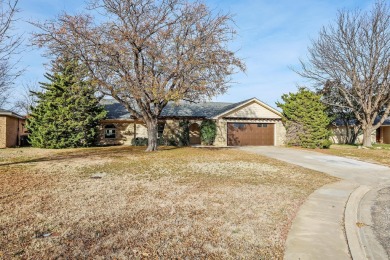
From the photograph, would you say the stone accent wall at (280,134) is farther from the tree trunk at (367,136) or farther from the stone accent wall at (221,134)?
the tree trunk at (367,136)

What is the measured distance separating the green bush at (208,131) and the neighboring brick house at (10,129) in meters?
18.0

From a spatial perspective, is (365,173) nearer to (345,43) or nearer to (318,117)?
(318,117)

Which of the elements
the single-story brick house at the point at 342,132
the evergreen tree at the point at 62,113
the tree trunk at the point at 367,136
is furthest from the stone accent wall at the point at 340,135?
the evergreen tree at the point at 62,113

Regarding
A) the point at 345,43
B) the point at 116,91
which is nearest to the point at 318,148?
the point at 345,43

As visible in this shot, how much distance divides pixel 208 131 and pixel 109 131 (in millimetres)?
10452

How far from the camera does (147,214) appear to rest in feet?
18.3

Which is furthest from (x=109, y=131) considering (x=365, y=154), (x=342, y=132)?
(x=342, y=132)

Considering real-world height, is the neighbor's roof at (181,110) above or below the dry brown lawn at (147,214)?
above

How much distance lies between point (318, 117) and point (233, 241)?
2294 cm

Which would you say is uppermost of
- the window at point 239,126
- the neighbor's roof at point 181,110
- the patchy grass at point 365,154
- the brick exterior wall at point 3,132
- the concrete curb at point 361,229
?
the neighbor's roof at point 181,110

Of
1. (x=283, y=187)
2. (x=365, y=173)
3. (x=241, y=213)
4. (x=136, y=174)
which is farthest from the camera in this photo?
(x=365, y=173)

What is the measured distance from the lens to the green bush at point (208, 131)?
26531 millimetres

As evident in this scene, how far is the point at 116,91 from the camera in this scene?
16.1 metres

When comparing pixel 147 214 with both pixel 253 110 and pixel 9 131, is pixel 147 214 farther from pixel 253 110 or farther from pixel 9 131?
pixel 9 131
